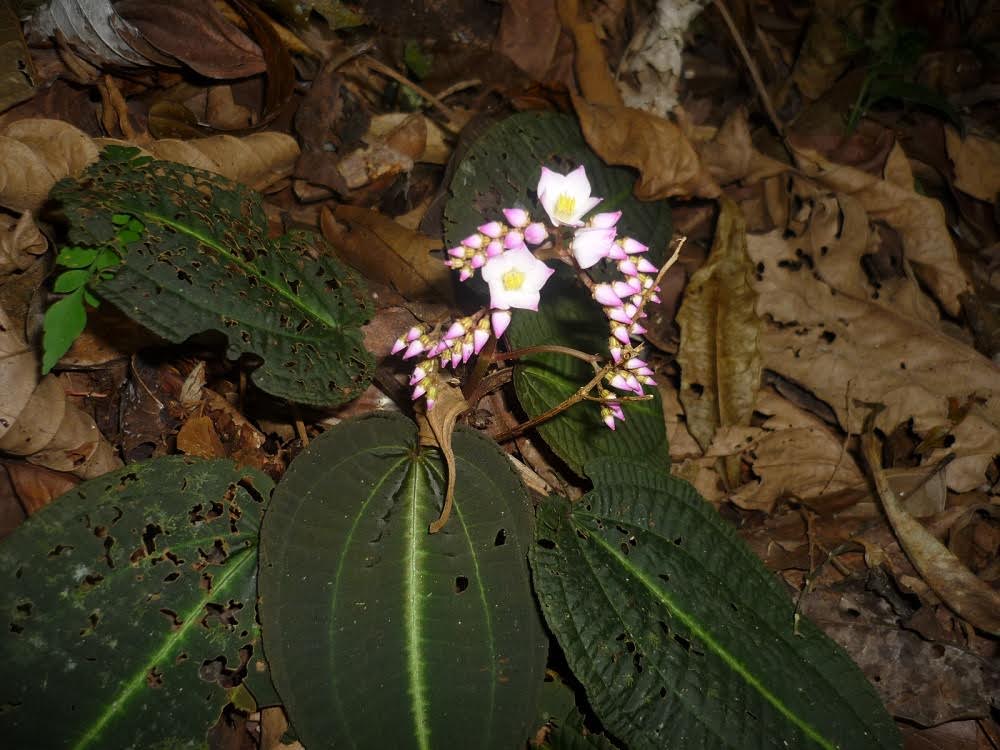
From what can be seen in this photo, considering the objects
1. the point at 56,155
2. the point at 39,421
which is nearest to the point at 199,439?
the point at 39,421

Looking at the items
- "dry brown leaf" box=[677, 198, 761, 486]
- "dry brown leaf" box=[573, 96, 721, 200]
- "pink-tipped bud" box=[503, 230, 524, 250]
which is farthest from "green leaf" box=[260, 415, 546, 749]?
"dry brown leaf" box=[573, 96, 721, 200]

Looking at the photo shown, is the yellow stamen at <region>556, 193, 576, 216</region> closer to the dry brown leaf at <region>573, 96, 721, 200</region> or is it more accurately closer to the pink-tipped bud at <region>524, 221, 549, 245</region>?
the pink-tipped bud at <region>524, 221, 549, 245</region>

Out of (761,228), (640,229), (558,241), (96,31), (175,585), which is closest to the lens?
(558,241)

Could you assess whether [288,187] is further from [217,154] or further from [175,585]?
[175,585]

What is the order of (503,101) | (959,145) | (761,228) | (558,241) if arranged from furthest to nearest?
(959,145) → (761,228) → (503,101) → (558,241)

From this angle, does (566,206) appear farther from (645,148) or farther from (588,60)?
(588,60)

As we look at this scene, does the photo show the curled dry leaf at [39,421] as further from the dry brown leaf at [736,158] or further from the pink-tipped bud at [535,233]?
the dry brown leaf at [736,158]

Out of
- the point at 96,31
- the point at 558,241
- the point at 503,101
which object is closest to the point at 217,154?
the point at 96,31
